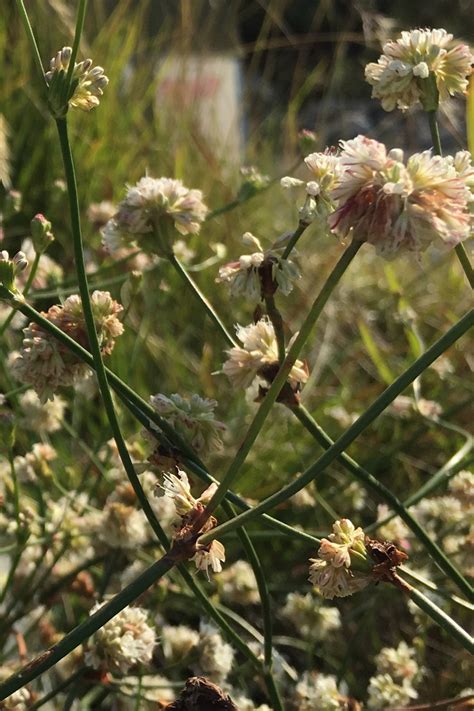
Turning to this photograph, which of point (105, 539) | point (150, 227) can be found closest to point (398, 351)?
point (105, 539)

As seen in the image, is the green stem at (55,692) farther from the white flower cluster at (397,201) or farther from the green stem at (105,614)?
the white flower cluster at (397,201)

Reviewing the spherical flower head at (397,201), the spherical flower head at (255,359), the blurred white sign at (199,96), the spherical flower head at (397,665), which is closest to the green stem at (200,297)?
the spherical flower head at (255,359)

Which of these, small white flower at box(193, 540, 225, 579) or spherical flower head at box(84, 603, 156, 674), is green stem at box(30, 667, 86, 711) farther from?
small white flower at box(193, 540, 225, 579)

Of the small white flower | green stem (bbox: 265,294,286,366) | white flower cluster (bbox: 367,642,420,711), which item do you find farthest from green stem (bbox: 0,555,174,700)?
white flower cluster (bbox: 367,642,420,711)

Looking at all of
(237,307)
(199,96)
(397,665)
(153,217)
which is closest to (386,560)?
(153,217)

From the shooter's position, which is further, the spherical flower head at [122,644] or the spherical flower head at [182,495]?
the spherical flower head at [122,644]

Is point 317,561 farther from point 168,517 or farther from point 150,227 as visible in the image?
point 168,517

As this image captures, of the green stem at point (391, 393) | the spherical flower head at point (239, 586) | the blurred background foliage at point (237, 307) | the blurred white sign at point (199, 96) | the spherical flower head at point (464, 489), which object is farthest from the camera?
the blurred white sign at point (199, 96)
